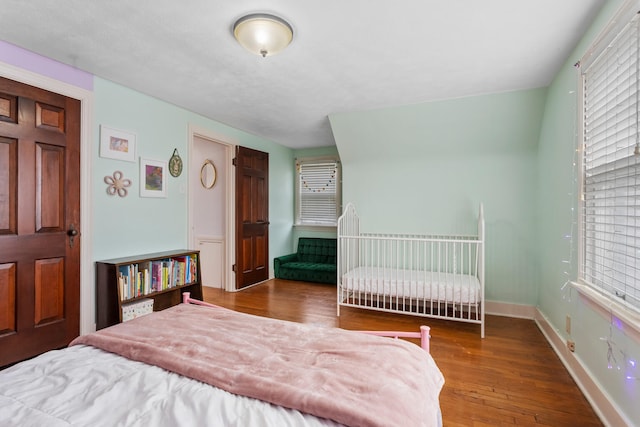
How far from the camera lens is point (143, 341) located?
1.26 meters

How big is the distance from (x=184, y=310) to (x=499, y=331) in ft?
9.09

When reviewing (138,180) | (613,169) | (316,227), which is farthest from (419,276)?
(138,180)

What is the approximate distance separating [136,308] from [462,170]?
366 cm

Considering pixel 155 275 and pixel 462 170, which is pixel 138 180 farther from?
pixel 462 170

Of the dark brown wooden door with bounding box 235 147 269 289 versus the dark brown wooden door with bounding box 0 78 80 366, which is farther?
the dark brown wooden door with bounding box 235 147 269 289

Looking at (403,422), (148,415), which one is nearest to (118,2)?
(148,415)

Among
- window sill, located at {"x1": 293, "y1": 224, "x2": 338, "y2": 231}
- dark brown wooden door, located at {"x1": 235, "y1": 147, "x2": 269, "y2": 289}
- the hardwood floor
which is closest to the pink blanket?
the hardwood floor

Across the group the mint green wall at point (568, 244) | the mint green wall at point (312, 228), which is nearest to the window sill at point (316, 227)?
the mint green wall at point (312, 228)

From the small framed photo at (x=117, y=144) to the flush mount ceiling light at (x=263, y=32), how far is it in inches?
63.3

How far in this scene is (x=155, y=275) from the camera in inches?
114

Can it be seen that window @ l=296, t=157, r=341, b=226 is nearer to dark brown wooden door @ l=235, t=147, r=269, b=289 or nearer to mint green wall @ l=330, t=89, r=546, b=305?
dark brown wooden door @ l=235, t=147, r=269, b=289

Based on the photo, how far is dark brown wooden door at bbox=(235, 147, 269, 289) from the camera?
423cm

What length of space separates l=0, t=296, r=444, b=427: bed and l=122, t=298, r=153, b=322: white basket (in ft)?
4.60

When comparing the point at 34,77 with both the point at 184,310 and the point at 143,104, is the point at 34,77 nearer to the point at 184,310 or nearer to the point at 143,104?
the point at 143,104
